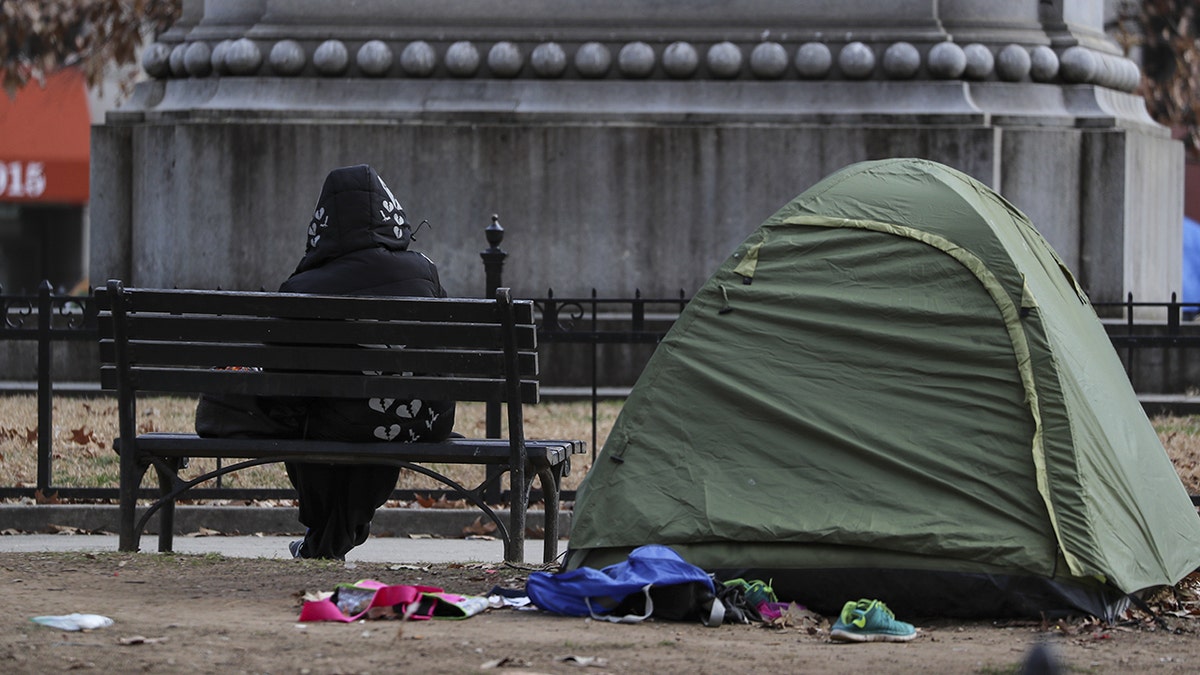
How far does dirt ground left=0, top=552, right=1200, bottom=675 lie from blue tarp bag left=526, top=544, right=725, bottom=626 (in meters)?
0.04

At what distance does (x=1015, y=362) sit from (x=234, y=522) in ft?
12.6

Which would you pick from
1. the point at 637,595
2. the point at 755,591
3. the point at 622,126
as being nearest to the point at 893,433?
the point at 755,591

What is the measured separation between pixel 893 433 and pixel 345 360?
5.94 feet

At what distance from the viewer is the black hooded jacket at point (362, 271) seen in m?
6.52

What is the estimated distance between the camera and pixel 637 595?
5461 mm

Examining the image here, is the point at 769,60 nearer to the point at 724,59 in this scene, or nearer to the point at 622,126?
the point at 724,59

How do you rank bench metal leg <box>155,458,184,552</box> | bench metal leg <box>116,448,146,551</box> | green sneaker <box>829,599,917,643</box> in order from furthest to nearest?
bench metal leg <box>155,458,184,552</box> → bench metal leg <box>116,448,146,551</box> → green sneaker <box>829,599,917,643</box>

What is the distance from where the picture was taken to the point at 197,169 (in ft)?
41.9

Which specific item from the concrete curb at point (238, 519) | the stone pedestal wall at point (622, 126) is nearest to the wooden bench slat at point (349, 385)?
the concrete curb at point (238, 519)

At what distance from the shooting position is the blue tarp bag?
5.41m

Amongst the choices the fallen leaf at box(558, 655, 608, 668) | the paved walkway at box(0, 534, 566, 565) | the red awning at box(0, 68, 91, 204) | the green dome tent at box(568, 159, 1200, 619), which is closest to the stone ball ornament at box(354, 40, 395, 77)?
the paved walkway at box(0, 534, 566, 565)

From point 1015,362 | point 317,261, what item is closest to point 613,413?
point 317,261

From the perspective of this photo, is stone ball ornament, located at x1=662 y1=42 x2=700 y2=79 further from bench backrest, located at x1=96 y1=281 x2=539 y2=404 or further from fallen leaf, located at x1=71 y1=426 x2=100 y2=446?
bench backrest, located at x1=96 y1=281 x2=539 y2=404

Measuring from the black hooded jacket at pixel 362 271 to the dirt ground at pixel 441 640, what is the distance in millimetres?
622
